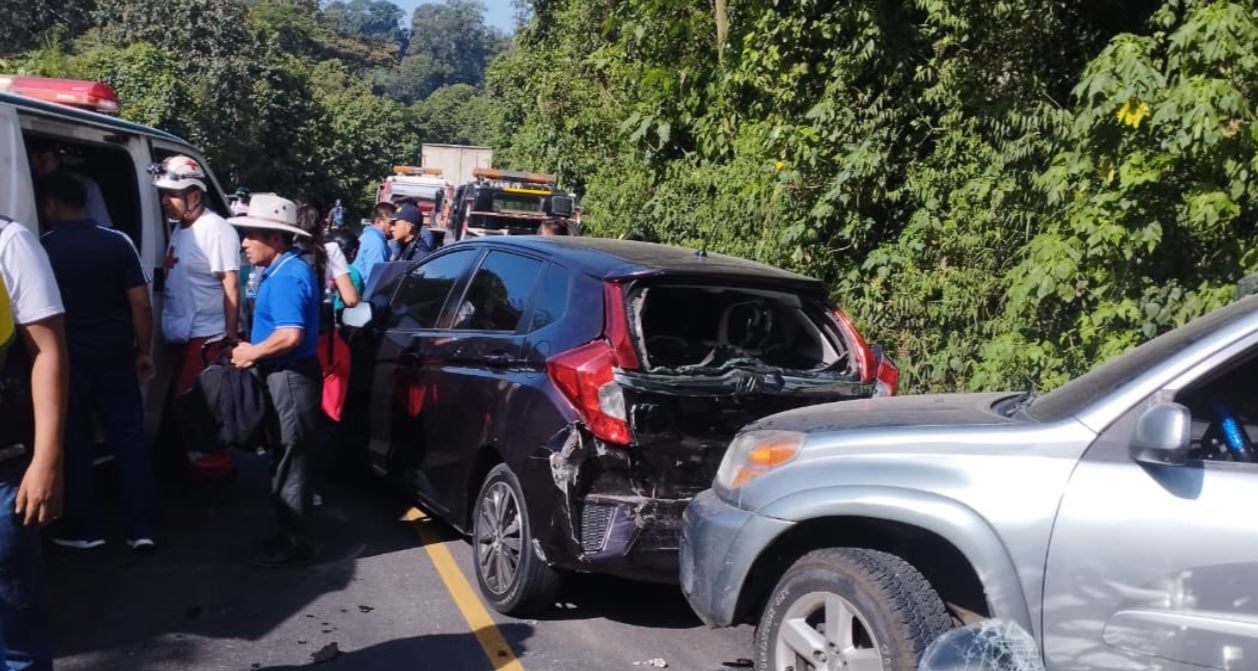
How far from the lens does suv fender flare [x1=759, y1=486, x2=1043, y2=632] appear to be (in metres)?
3.50

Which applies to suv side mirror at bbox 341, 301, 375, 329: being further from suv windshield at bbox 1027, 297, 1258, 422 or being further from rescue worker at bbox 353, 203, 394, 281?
suv windshield at bbox 1027, 297, 1258, 422

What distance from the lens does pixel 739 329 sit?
5.91 metres

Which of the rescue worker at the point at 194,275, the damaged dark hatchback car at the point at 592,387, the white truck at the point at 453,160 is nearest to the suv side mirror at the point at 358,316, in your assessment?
the damaged dark hatchback car at the point at 592,387

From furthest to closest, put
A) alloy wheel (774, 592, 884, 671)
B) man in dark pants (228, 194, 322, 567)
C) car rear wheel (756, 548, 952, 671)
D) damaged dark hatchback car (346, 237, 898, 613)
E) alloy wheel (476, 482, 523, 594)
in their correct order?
man in dark pants (228, 194, 322, 567), alloy wheel (476, 482, 523, 594), damaged dark hatchback car (346, 237, 898, 613), alloy wheel (774, 592, 884, 671), car rear wheel (756, 548, 952, 671)

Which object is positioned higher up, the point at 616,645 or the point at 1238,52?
the point at 1238,52

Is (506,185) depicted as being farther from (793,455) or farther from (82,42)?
(82,42)

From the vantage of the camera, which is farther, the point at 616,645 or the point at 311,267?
the point at 311,267

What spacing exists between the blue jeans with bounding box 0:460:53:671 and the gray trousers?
2.35m

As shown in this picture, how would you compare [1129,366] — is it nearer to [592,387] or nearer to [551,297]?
[592,387]

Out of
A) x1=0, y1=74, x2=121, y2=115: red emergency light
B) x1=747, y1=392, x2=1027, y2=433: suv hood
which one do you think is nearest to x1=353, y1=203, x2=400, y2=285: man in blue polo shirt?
x1=0, y1=74, x2=121, y2=115: red emergency light

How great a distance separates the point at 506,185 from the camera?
20.8m

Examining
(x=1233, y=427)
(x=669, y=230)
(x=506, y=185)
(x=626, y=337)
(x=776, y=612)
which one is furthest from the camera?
(x=506, y=185)

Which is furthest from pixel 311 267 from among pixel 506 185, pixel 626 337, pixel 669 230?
pixel 506 185

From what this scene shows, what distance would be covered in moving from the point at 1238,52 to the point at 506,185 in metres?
15.5
